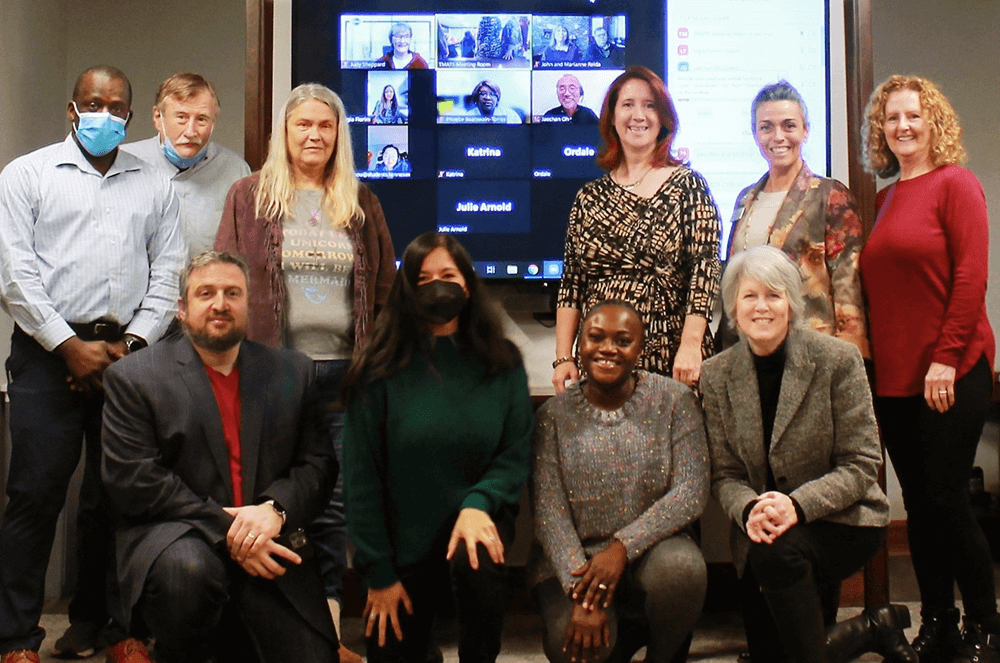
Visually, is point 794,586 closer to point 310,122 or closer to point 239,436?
point 239,436

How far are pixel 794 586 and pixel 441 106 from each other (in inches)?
78.1

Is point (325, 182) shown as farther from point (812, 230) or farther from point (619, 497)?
point (812, 230)

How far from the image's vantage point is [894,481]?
4039mm

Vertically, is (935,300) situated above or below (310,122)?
below

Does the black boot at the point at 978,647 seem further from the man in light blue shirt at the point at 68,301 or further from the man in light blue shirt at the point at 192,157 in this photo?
the man in light blue shirt at the point at 192,157

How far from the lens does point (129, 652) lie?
2545 mm

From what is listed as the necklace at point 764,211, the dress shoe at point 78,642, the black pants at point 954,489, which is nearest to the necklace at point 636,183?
the necklace at point 764,211

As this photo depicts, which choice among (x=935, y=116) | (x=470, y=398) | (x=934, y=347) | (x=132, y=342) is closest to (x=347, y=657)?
(x=470, y=398)

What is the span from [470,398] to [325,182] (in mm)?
902

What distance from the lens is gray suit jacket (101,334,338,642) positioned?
2053mm

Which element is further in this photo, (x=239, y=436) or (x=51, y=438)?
(x=51, y=438)

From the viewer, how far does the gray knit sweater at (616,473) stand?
2193 millimetres

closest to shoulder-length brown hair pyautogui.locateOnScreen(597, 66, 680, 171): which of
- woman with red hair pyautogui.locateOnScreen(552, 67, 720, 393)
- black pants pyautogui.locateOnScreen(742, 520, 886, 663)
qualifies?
woman with red hair pyautogui.locateOnScreen(552, 67, 720, 393)

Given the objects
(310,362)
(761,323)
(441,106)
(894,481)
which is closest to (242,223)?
(310,362)
